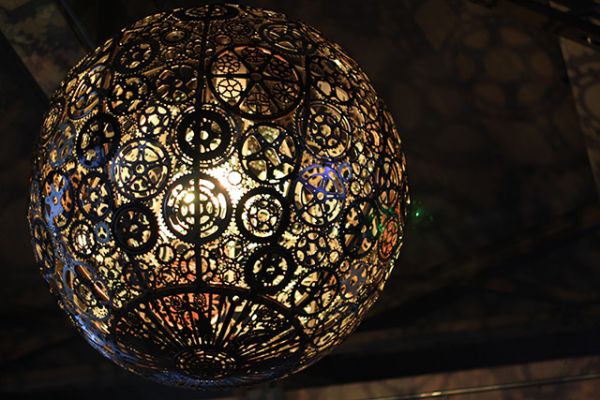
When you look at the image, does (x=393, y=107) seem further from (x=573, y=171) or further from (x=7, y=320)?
(x=7, y=320)

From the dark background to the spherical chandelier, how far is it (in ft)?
7.82

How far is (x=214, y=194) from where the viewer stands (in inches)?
54.9

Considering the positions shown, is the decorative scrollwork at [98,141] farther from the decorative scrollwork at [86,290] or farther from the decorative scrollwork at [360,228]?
the decorative scrollwork at [360,228]

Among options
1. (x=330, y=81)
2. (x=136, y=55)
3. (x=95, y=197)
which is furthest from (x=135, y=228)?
(x=330, y=81)

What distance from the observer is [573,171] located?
4.05m

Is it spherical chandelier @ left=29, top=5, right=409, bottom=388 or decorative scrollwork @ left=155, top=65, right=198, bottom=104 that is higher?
decorative scrollwork @ left=155, top=65, right=198, bottom=104

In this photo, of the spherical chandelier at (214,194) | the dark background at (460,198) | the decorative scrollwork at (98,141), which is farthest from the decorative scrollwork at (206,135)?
the dark background at (460,198)

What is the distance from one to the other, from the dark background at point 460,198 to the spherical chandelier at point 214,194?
238 centimetres

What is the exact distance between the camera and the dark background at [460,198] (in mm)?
3934

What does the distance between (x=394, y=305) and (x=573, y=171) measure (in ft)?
3.34

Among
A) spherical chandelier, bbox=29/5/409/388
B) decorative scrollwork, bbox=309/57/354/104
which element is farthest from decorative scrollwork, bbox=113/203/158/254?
decorative scrollwork, bbox=309/57/354/104

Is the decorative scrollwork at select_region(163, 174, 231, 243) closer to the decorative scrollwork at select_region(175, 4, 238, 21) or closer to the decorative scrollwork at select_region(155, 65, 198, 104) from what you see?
the decorative scrollwork at select_region(155, 65, 198, 104)

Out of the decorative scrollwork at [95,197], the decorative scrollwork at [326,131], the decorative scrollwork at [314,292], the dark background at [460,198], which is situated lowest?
the dark background at [460,198]

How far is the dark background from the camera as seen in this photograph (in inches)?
155
